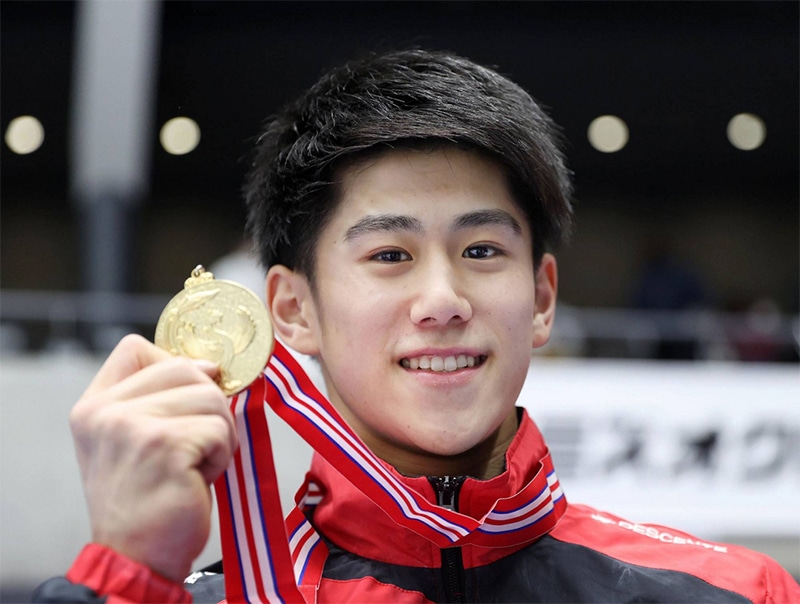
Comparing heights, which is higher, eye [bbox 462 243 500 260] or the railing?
eye [bbox 462 243 500 260]

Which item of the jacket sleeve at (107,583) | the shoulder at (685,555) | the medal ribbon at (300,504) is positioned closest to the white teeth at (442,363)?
the medal ribbon at (300,504)

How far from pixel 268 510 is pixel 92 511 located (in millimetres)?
262

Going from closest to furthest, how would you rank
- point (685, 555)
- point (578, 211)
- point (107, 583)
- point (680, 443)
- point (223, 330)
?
1. point (107, 583)
2. point (223, 330)
3. point (685, 555)
4. point (680, 443)
5. point (578, 211)

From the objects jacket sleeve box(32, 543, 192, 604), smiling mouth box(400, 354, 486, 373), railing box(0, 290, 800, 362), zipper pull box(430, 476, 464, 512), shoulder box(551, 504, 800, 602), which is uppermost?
smiling mouth box(400, 354, 486, 373)

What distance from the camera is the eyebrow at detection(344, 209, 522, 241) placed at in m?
1.38

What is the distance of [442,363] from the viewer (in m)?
1.36

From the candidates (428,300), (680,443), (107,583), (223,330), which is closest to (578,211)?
(680,443)

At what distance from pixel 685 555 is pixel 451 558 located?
1.25 feet

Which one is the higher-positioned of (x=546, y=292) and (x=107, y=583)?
(x=546, y=292)

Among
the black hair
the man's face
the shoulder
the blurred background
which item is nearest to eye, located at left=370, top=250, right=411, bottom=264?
the man's face

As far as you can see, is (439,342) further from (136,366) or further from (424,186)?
(136,366)

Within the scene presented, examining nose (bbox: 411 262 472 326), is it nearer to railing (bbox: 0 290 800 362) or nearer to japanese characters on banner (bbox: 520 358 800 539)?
japanese characters on banner (bbox: 520 358 800 539)

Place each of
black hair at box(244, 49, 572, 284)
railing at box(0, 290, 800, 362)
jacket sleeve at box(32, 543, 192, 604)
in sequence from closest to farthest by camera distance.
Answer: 1. jacket sleeve at box(32, 543, 192, 604)
2. black hair at box(244, 49, 572, 284)
3. railing at box(0, 290, 800, 362)

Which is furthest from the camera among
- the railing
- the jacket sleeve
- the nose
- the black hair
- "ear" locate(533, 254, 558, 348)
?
the railing
